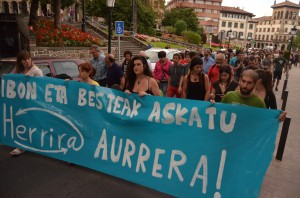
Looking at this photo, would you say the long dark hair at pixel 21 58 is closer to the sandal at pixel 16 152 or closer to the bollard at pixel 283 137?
the sandal at pixel 16 152

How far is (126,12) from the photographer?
36.7m

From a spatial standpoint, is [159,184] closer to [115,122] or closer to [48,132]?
[115,122]

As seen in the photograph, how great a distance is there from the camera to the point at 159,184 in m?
3.49

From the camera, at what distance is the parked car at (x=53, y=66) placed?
584 cm

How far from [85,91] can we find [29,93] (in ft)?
3.54

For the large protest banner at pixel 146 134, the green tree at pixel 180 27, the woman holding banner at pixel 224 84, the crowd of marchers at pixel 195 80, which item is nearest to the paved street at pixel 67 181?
the large protest banner at pixel 146 134

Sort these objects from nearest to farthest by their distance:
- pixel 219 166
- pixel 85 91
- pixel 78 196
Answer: pixel 219 166 < pixel 78 196 < pixel 85 91

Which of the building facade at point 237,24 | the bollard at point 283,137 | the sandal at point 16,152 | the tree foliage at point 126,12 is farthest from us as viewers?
the building facade at point 237,24

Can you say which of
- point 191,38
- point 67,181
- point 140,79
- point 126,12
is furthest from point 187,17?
point 67,181

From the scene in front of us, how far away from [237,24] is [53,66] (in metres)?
107

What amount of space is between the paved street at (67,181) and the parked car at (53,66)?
179 cm

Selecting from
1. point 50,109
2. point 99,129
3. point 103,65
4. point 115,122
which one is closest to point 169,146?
point 115,122

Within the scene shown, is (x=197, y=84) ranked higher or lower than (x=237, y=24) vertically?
lower

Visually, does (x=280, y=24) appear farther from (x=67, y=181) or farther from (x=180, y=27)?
(x=67, y=181)
